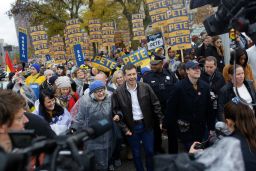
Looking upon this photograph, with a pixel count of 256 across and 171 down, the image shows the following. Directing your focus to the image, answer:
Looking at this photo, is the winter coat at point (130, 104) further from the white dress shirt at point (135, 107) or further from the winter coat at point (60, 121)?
the winter coat at point (60, 121)

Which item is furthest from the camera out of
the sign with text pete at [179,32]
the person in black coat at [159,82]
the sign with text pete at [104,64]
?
the sign with text pete at [179,32]

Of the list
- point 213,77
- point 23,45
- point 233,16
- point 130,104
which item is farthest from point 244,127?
point 23,45

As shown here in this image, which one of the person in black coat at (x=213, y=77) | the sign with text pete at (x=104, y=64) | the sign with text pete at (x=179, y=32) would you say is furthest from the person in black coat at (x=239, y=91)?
the sign with text pete at (x=179, y=32)

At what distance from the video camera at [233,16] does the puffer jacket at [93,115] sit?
7.82 feet

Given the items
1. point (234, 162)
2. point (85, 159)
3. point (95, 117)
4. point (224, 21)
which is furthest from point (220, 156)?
point (95, 117)

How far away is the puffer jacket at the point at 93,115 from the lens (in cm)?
464

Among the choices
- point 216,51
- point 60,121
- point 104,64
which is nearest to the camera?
point 60,121

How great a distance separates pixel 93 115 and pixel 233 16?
275cm

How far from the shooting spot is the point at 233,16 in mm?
2291

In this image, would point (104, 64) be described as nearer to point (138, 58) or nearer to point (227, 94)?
point (138, 58)

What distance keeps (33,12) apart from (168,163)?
123ft

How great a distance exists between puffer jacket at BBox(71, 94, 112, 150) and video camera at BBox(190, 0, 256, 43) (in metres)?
2.38

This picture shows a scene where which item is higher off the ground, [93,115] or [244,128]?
[244,128]

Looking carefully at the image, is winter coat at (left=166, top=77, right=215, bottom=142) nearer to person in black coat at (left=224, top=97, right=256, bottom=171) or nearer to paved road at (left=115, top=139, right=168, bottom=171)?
paved road at (left=115, top=139, right=168, bottom=171)
